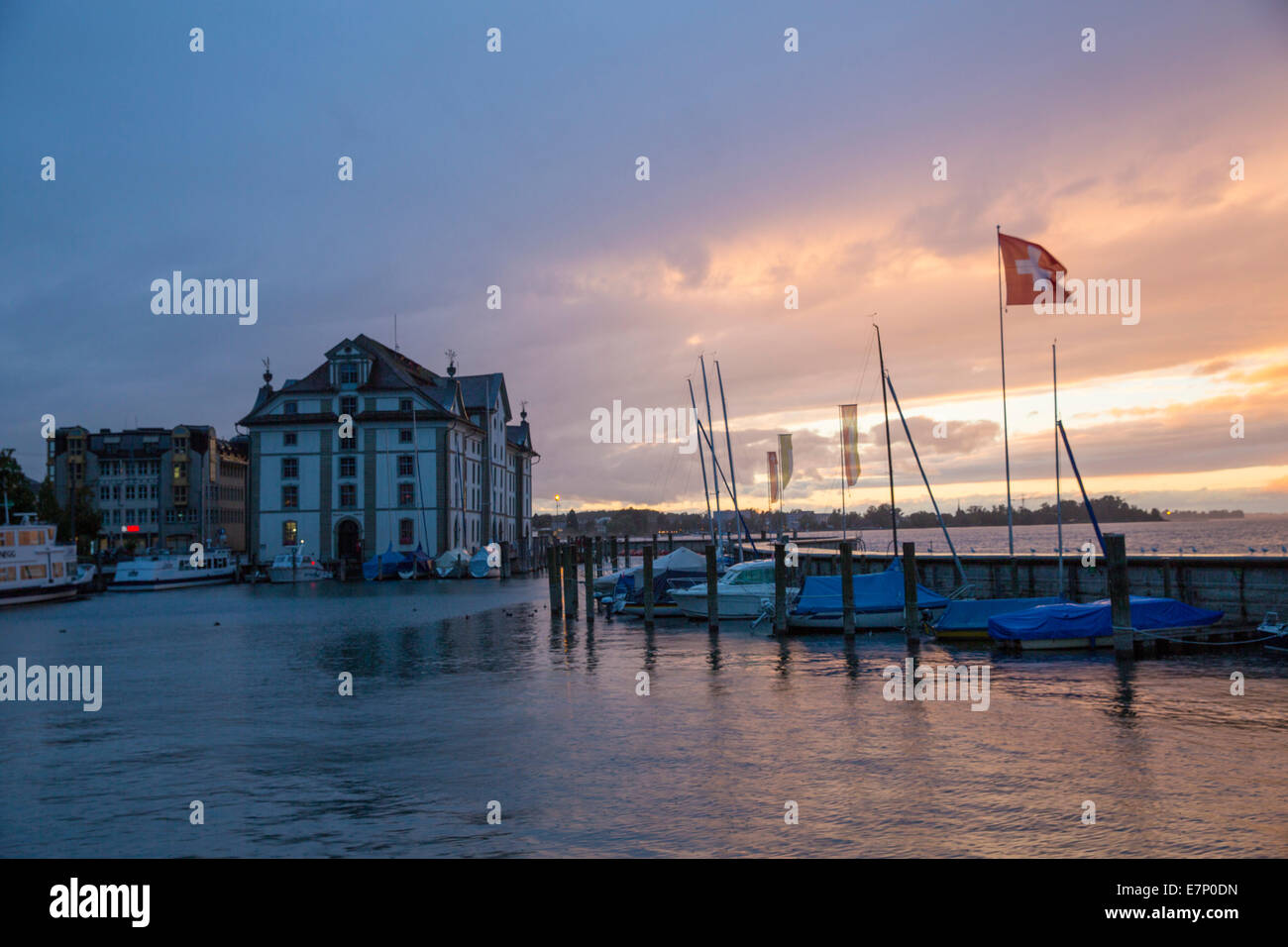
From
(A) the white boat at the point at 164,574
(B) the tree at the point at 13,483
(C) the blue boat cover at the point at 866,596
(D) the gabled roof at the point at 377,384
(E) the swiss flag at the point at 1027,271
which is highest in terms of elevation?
(D) the gabled roof at the point at 377,384

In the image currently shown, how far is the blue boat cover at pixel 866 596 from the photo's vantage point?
123ft

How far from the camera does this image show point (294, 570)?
83438 mm

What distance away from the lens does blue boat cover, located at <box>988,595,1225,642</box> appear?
30.1 m

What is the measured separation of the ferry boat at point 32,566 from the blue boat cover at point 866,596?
60.1 metres

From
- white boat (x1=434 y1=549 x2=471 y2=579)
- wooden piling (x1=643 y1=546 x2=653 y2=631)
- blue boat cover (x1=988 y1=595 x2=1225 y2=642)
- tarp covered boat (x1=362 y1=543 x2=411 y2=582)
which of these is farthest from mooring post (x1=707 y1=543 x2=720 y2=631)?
tarp covered boat (x1=362 y1=543 x2=411 y2=582)

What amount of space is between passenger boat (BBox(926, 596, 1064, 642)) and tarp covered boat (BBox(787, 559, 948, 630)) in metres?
2.66

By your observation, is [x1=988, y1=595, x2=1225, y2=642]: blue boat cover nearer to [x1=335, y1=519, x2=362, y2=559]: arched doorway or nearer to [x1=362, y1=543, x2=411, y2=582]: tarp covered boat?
[x1=362, y1=543, x2=411, y2=582]: tarp covered boat

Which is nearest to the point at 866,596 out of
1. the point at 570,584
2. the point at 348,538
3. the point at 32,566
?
the point at 570,584

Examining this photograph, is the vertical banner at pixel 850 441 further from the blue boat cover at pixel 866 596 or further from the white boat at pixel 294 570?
the white boat at pixel 294 570

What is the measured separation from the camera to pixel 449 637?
4066cm

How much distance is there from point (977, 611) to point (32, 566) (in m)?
70.2

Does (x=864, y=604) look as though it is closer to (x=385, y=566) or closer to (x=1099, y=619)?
(x=1099, y=619)

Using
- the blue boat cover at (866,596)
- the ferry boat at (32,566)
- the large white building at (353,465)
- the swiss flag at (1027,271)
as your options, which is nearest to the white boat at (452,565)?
the large white building at (353,465)
